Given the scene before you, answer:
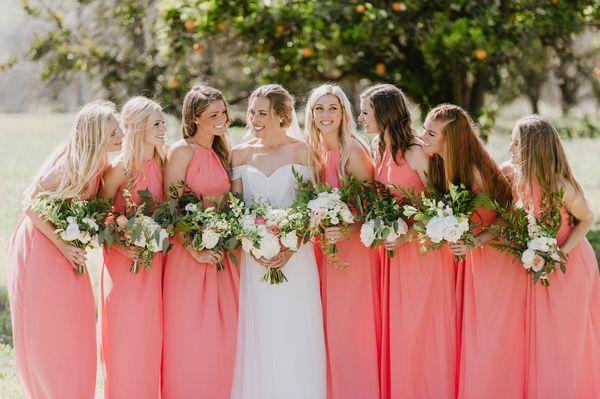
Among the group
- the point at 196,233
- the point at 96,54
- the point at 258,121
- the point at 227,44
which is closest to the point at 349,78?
the point at 227,44

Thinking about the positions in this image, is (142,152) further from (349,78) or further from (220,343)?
(349,78)

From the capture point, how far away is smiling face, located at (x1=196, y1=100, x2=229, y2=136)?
5820 millimetres

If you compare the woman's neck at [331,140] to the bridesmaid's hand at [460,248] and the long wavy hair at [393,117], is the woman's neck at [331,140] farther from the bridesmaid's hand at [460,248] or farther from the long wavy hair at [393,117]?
the bridesmaid's hand at [460,248]

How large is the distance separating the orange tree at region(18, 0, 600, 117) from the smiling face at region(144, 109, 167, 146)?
3.30 meters

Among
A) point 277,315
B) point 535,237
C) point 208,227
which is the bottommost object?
point 277,315

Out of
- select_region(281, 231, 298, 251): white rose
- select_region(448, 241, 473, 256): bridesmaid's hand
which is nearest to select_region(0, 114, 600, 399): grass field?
select_region(281, 231, 298, 251): white rose

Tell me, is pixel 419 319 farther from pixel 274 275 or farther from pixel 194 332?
pixel 194 332

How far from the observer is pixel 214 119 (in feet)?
19.1

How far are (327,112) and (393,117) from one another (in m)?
0.47

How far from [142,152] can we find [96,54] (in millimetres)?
4677

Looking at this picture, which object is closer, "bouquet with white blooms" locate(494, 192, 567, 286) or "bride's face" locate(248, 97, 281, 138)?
"bouquet with white blooms" locate(494, 192, 567, 286)

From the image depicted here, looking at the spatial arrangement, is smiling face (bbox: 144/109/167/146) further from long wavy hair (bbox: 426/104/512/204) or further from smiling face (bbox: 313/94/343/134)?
long wavy hair (bbox: 426/104/512/204)

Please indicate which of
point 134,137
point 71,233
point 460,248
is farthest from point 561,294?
point 71,233

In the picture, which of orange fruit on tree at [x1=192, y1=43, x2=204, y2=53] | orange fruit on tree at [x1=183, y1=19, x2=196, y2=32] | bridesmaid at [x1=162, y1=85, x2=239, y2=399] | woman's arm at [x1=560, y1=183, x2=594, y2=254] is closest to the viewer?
woman's arm at [x1=560, y1=183, x2=594, y2=254]
